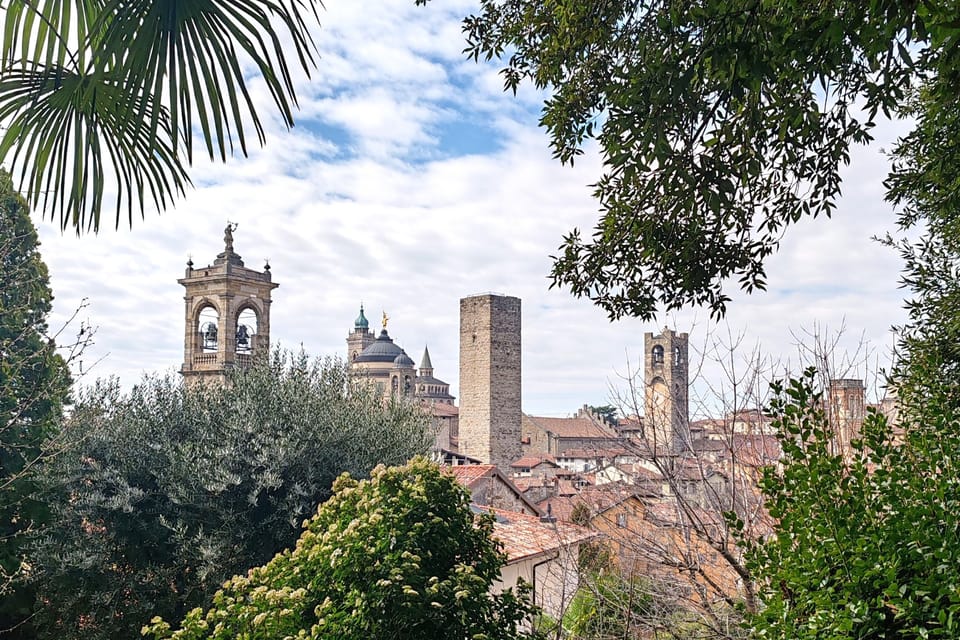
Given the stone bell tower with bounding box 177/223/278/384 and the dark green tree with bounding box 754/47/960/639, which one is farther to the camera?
the stone bell tower with bounding box 177/223/278/384

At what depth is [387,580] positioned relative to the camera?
3166mm

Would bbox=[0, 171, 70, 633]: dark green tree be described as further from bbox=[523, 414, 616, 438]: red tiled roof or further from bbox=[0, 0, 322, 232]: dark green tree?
bbox=[523, 414, 616, 438]: red tiled roof

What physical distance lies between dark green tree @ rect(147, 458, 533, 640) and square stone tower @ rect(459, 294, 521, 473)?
2939 centimetres

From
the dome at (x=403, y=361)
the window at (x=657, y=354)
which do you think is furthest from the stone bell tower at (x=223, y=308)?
the dome at (x=403, y=361)

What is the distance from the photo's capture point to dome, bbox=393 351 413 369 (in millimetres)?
61719

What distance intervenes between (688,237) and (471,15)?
2.18m

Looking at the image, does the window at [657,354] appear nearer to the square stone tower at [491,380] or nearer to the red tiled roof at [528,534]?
the square stone tower at [491,380]

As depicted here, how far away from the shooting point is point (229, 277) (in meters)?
22.5

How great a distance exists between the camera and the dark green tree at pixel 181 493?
22.9 ft

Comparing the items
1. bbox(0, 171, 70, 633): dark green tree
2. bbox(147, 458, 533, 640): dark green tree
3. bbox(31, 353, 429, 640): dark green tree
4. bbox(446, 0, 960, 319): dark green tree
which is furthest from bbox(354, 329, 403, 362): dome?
bbox(147, 458, 533, 640): dark green tree

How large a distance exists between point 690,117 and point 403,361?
5930 centimetres

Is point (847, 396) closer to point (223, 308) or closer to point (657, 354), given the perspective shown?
point (223, 308)

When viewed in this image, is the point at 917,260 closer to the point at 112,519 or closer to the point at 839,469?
the point at 839,469

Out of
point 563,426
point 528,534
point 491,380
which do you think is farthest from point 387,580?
point 563,426
